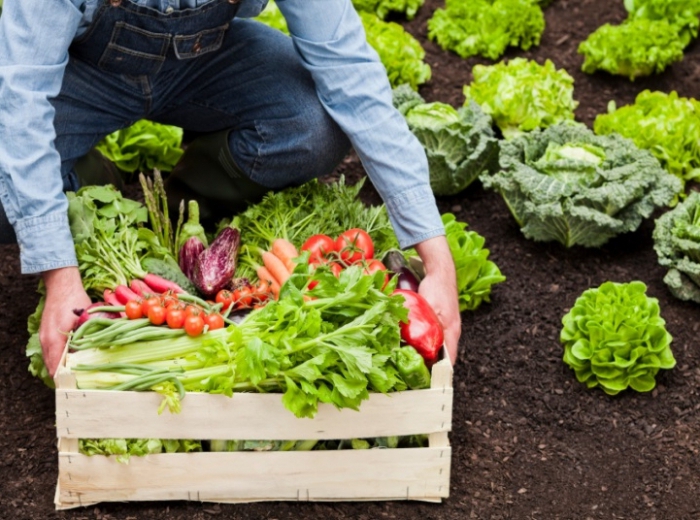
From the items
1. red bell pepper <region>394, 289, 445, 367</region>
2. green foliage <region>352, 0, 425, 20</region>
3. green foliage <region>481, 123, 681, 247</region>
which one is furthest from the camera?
green foliage <region>352, 0, 425, 20</region>

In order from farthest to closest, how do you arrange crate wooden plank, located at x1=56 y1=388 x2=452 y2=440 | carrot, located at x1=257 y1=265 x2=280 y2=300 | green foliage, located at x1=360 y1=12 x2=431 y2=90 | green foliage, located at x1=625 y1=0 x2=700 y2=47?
green foliage, located at x1=625 y1=0 x2=700 y2=47 < green foliage, located at x1=360 y1=12 x2=431 y2=90 < carrot, located at x1=257 y1=265 x2=280 y2=300 < crate wooden plank, located at x1=56 y1=388 x2=452 y2=440

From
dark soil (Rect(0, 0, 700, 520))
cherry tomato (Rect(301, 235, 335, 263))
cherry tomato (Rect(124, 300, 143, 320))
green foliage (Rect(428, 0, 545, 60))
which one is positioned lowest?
dark soil (Rect(0, 0, 700, 520))

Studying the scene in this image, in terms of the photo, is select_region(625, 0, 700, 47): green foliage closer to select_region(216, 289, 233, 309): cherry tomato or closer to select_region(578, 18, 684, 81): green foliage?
select_region(578, 18, 684, 81): green foliage

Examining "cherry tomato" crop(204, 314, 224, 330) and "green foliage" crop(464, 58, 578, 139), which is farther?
"green foliage" crop(464, 58, 578, 139)

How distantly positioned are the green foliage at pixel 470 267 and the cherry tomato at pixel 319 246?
64 cm

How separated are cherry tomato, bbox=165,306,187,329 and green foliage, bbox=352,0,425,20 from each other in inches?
146

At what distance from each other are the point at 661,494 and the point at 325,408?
130 cm

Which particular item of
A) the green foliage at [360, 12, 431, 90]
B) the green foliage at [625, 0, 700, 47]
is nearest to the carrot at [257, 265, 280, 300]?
the green foliage at [360, 12, 431, 90]

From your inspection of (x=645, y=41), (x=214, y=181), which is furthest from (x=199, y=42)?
(x=645, y=41)

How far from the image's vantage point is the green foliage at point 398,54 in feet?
17.8

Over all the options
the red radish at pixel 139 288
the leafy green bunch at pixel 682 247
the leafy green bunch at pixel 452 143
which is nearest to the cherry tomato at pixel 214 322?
the red radish at pixel 139 288

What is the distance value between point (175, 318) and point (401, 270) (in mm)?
909

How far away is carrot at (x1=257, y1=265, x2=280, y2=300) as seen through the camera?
3516 mm

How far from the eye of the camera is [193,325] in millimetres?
2996
